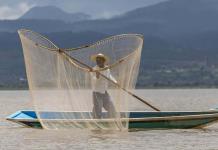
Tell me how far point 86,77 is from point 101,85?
59cm

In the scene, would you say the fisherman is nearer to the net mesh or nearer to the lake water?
the net mesh

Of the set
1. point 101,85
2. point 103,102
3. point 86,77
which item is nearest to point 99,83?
point 101,85

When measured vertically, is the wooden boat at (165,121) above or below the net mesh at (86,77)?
below

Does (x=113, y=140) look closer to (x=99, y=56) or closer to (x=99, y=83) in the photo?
(x=99, y=83)

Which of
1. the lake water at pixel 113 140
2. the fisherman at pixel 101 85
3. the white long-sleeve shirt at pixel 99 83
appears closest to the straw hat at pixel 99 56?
the fisherman at pixel 101 85

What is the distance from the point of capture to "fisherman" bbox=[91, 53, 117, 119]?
25.8 meters

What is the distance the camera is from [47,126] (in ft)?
88.7

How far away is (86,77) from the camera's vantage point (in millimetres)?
26109

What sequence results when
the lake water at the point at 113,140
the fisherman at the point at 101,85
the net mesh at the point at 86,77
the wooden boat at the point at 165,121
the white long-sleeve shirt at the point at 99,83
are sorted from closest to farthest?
Result: the lake water at the point at 113,140
the net mesh at the point at 86,77
the fisherman at the point at 101,85
the white long-sleeve shirt at the point at 99,83
the wooden boat at the point at 165,121

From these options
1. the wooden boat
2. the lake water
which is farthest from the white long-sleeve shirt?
the lake water

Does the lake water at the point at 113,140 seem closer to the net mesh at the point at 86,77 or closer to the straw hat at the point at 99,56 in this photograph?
the net mesh at the point at 86,77

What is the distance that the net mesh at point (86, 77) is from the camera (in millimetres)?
25703

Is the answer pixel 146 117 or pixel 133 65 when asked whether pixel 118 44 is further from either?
pixel 146 117

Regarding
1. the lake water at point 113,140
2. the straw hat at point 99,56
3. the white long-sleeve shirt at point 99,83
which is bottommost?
the lake water at point 113,140
